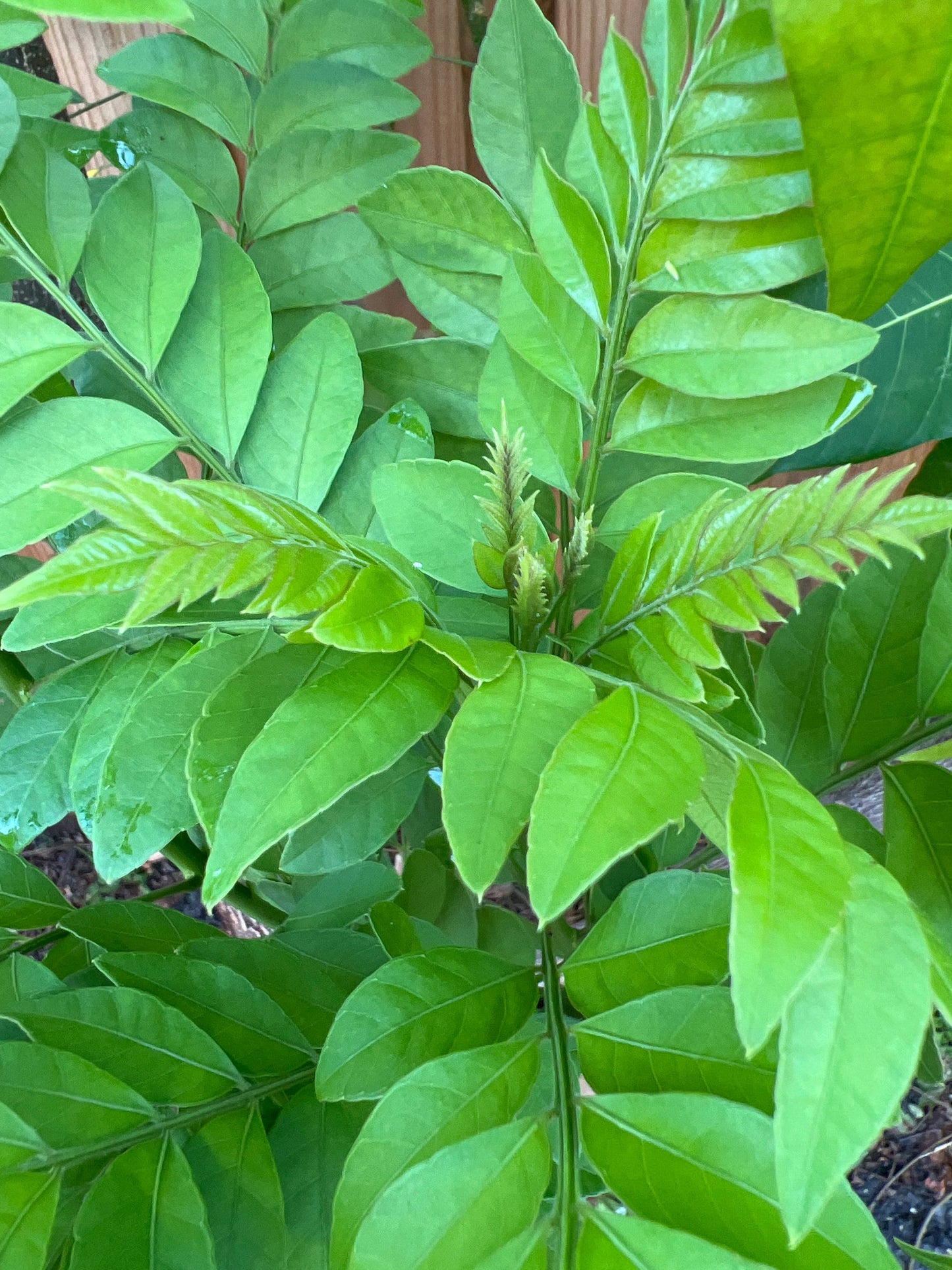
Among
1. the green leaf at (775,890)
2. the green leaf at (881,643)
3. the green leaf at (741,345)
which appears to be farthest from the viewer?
the green leaf at (881,643)

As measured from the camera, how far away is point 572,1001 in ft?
1.01

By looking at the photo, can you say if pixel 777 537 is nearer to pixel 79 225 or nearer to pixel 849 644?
pixel 849 644

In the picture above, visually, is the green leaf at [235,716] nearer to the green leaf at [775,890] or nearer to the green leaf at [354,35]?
the green leaf at [775,890]

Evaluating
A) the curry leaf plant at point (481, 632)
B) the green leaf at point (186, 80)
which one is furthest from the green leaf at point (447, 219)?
the green leaf at point (186, 80)

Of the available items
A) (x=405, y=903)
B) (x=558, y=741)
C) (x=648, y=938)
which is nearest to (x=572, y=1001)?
(x=648, y=938)

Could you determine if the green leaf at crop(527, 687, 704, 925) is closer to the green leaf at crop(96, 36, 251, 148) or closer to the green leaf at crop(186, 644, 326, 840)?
the green leaf at crop(186, 644, 326, 840)

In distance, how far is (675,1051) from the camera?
263 mm

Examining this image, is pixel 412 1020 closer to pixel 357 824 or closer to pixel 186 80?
pixel 357 824

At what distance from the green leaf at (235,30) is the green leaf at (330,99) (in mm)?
13

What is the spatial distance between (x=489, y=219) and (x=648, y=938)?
286 mm

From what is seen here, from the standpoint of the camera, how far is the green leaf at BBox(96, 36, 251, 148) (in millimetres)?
378

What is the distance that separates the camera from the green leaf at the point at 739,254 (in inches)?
11.4

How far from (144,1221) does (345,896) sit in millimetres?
187

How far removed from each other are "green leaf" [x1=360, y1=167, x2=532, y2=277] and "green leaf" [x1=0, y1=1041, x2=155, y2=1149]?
34cm
